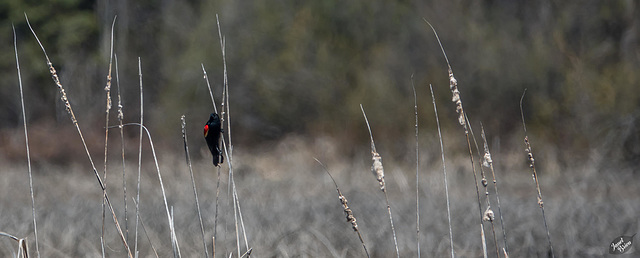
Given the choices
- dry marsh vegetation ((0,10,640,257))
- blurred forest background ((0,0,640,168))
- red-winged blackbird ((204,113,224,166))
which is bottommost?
red-winged blackbird ((204,113,224,166))

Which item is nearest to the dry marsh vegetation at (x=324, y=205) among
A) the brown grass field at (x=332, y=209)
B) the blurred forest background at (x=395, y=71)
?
the brown grass field at (x=332, y=209)

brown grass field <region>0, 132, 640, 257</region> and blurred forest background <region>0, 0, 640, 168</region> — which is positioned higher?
blurred forest background <region>0, 0, 640, 168</region>

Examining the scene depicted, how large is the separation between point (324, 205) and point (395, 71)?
4637mm

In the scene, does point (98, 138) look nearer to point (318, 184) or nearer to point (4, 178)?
point (4, 178)

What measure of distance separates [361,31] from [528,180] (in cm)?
398

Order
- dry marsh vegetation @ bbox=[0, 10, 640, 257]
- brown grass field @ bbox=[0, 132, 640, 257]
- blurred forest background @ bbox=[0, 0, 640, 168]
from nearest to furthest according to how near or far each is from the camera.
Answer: dry marsh vegetation @ bbox=[0, 10, 640, 257] → brown grass field @ bbox=[0, 132, 640, 257] → blurred forest background @ bbox=[0, 0, 640, 168]

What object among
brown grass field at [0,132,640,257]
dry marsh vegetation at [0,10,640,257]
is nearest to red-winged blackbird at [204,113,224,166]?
dry marsh vegetation at [0,10,640,257]

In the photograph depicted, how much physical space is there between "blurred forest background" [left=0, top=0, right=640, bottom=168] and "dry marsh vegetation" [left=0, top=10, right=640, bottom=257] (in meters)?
0.29

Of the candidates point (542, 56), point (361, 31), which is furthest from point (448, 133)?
point (361, 31)

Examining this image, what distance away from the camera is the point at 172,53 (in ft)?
40.3

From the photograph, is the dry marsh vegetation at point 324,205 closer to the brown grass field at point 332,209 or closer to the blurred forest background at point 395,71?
the brown grass field at point 332,209

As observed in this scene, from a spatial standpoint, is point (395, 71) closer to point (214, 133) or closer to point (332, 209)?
point (332, 209)

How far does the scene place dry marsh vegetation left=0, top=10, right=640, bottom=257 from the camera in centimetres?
179

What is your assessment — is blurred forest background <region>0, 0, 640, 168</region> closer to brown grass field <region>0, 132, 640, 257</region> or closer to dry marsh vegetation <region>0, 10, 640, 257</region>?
dry marsh vegetation <region>0, 10, 640, 257</region>
